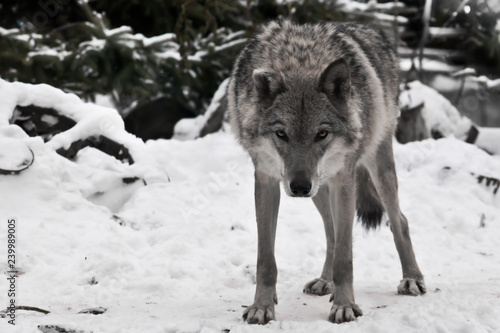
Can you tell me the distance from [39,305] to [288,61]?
2.30 metres

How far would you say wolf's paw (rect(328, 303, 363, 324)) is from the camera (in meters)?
3.52

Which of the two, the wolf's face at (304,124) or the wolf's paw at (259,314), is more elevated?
the wolf's face at (304,124)

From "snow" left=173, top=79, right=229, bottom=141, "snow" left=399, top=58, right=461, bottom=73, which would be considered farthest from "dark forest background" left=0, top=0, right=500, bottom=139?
"snow" left=399, top=58, right=461, bottom=73

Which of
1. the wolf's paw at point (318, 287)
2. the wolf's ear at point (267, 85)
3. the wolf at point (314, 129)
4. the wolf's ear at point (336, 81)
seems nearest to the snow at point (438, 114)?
the wolf at point (314, 129)

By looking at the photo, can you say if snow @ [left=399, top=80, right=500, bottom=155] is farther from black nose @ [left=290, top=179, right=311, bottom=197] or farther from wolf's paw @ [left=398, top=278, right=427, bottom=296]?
black nose @ [left=290, top=179, right=311, bottom=197]

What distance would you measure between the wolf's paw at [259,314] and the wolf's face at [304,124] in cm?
77

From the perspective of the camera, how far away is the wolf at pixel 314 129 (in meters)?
3.52

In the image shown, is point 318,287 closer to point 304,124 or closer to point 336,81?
point 304,124

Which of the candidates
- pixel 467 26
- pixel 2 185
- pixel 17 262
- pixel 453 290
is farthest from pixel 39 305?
pixel 467 26

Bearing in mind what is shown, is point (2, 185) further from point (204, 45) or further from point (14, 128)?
point (204, 45)

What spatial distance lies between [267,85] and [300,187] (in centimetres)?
73

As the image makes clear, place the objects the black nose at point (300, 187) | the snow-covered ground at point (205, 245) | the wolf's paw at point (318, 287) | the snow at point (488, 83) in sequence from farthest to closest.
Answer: the snow at point (488, 83), the wolf's paw at point (318, 287), the snow-covered ground at point (205, 245), the black nose at point (300, 187)

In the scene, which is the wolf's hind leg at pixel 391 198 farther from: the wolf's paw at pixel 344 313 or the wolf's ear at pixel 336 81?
the wolf's ear at pixel 336 81

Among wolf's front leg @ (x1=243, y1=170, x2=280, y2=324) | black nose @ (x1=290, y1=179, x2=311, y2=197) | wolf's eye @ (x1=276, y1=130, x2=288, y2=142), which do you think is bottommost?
wolf's front leg @ (x1=243, y1=170, x2=280, y2=324)
